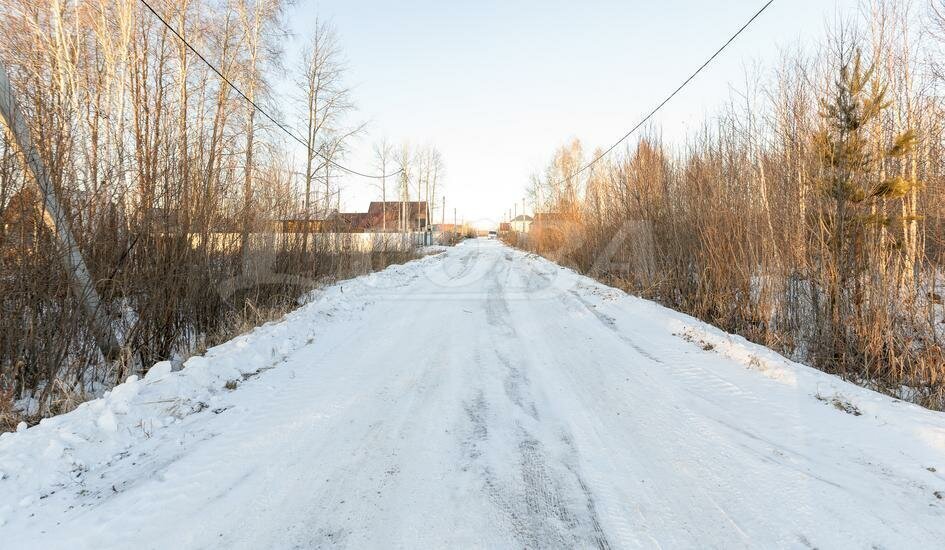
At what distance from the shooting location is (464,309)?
332 inches

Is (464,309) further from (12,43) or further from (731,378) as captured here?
(12,43)

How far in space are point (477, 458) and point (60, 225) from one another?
446cm

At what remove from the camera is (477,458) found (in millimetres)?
2729

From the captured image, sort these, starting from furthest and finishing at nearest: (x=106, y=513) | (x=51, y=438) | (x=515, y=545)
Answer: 1. (x=51, y=438)
2. (x=106, y=513)
3. (x=515, y=545)

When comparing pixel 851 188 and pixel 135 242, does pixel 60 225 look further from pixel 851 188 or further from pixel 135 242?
pixel 851 188

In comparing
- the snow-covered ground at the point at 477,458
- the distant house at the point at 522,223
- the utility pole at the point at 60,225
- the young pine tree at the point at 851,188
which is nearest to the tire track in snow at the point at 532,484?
the snow-covered ground at the point at 477,458

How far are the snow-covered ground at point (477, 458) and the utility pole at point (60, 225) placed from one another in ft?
3.42

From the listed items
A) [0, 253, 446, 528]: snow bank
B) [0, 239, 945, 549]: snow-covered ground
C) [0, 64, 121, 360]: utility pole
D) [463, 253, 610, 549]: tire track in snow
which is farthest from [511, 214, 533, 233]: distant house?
[463, 253, 610, 549]: tire track in snow

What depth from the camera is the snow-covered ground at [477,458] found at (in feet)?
6.73

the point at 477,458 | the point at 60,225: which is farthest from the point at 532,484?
the point at 60,225

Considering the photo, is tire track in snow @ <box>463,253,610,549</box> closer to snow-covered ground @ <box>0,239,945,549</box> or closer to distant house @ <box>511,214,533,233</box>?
snow-covered ground @ <box>0,239,945,549</box>

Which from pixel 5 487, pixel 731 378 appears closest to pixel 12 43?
pixel 5 487

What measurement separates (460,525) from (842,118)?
6.75m

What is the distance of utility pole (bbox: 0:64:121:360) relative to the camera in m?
3.63
